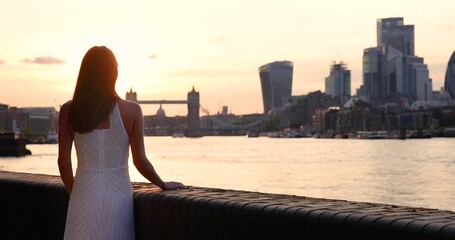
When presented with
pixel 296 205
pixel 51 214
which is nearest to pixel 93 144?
pixel 296 205

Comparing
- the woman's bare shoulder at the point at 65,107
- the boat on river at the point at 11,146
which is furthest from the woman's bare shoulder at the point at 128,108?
the boat on river at the point at 11,146

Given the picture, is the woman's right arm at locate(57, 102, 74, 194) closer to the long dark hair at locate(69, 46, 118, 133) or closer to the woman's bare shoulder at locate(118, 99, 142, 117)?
the long dark hair at locate(69, 46, 118, 133)

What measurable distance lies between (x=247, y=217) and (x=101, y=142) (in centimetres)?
82

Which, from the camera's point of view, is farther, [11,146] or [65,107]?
[11,146]

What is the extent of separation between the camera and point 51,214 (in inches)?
211

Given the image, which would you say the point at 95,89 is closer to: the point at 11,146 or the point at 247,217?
the point at 247,217

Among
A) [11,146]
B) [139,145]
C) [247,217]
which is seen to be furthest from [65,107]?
[11,146]

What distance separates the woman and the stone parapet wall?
329 millimetres

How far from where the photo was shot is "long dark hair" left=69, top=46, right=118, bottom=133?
4.07m

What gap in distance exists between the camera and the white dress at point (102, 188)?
3951 millimetres

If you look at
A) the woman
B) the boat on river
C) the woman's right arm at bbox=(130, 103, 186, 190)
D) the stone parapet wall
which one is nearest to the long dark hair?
the woman

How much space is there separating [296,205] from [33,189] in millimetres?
2391

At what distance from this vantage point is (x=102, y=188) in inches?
158

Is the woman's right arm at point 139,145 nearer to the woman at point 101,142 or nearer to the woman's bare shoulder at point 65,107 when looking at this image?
the woman at point 101,142
